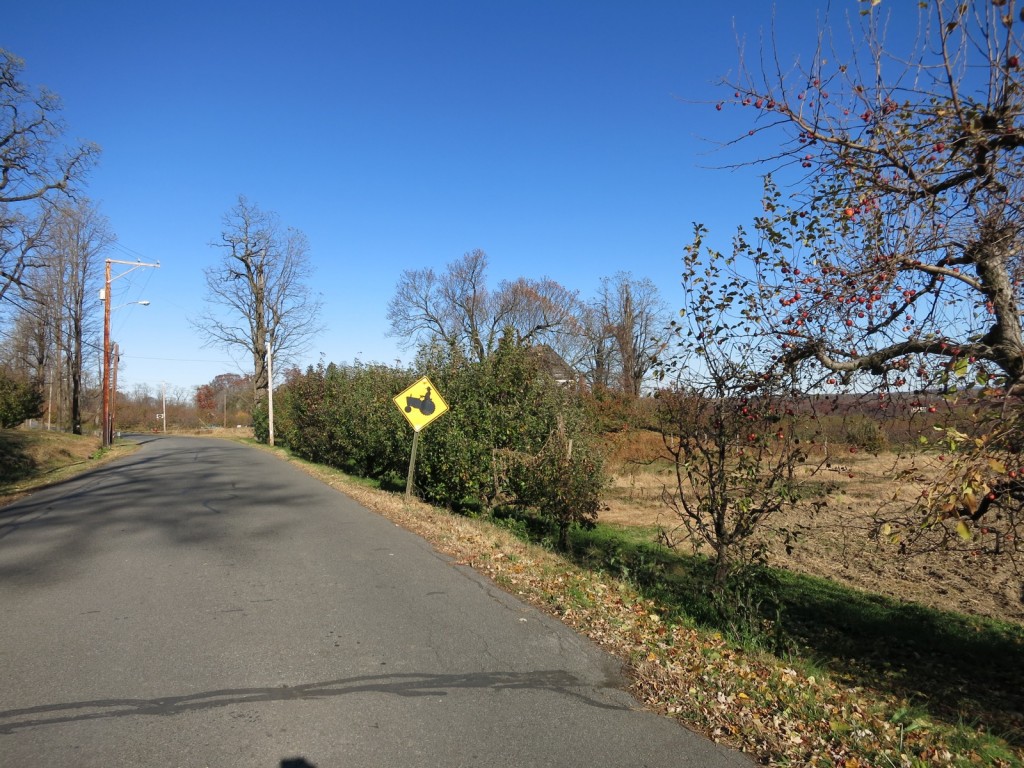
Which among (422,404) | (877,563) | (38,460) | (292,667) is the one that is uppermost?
(422,404)

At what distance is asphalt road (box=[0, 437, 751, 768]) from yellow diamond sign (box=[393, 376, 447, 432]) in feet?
15.1

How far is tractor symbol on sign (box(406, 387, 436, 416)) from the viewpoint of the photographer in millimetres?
13859

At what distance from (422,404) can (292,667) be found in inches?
358

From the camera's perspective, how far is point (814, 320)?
5918 millimetres

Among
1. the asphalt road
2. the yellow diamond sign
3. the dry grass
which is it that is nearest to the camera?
the asphalt road

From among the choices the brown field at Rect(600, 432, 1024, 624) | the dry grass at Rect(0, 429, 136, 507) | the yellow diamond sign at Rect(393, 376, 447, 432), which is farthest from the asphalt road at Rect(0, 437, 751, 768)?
the dry grass at Rect(0, 429, 136, 507)

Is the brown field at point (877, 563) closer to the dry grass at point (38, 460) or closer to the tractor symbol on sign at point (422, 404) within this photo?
the tractor symbol on sign at point (422, 404)

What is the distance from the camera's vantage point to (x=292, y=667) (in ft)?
16.2

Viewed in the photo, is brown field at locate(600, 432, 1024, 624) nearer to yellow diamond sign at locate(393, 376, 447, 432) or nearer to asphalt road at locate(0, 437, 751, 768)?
asphalt road at locate(0, 437, 751, 768)

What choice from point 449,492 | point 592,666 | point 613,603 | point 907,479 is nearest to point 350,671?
point 592,666

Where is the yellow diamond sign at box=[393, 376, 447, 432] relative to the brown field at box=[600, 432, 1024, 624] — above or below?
above

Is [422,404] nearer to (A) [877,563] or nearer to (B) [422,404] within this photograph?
(B) [422,404]

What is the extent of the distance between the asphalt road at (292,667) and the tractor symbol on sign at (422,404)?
4666 mm

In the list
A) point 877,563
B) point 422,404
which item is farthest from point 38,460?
point 877,563
